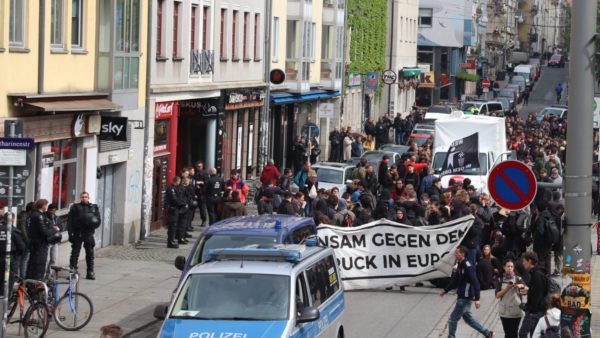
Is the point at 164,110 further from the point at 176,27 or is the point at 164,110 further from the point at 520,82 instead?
the point at 520,82

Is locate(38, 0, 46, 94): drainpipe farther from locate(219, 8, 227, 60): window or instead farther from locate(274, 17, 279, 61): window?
locate(274, 17, 279, 61): window

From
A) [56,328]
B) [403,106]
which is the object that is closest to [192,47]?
[56,328]

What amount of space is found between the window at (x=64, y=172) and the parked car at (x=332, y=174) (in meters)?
11.0

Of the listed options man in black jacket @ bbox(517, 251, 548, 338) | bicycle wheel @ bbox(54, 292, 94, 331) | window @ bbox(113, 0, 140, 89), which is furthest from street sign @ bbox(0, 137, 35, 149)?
window @ bbox(113, 0, 140, 89)

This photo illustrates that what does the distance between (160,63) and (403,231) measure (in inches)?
414

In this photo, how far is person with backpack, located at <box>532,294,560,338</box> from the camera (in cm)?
1477

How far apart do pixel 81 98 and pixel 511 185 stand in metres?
13.4

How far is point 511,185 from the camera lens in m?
14.0

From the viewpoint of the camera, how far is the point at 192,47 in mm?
35375

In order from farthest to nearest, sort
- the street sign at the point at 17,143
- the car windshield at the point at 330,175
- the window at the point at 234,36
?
the window at the point at 234,36, the car windshield at the point at 330,175, the street sign at the point at 17,143

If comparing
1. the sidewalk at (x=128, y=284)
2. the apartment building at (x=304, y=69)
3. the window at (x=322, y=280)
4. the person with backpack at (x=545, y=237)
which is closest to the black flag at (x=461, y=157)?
the sidewalk at (x=128, y=284)

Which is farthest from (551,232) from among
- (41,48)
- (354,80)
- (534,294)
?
(354,80)

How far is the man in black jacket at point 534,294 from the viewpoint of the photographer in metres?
16.1

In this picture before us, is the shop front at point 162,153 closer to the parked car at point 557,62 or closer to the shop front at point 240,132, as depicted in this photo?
the shop front at point 240,132
